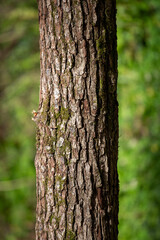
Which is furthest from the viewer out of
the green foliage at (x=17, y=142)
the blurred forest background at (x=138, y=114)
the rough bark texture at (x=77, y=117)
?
the green foliage at (x=17, y=142)

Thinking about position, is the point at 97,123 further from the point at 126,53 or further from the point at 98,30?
the point at 126,53

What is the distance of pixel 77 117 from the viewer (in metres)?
1.53

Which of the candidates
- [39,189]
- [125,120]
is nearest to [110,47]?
[39,189]

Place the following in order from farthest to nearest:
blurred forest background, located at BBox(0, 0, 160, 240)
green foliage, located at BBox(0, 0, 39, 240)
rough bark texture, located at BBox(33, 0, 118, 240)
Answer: green foliage, located at BBox(0, 0, 39, 240), blurred forest background, located at BBox(0, 0, 160, 240), rough bark texture, located at BBox(33, 0, 118, 240)

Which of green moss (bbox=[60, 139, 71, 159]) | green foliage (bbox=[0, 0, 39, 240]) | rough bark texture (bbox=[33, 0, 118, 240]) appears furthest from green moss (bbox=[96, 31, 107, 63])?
green foliage (bbox=[0, 0, 39, 240])

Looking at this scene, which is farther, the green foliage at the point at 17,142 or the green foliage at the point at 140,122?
the green foliage at the point at 17,142

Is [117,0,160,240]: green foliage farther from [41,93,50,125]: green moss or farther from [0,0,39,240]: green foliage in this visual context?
[0,0,39,240]: green foliage

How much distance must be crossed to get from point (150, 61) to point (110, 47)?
2434 millimetres

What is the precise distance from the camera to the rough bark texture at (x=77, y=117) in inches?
59.4

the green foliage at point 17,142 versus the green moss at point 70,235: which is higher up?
the green foliage at point 17,142

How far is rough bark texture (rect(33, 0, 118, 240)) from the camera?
4.95 ft

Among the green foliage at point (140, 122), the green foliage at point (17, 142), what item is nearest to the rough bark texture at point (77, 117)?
the green foliage at point (140, 122)

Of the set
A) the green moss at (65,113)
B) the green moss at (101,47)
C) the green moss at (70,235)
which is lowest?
the green moss at (70,235)

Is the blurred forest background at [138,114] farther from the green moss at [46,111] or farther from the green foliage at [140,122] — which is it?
the green moss at [46,111]
